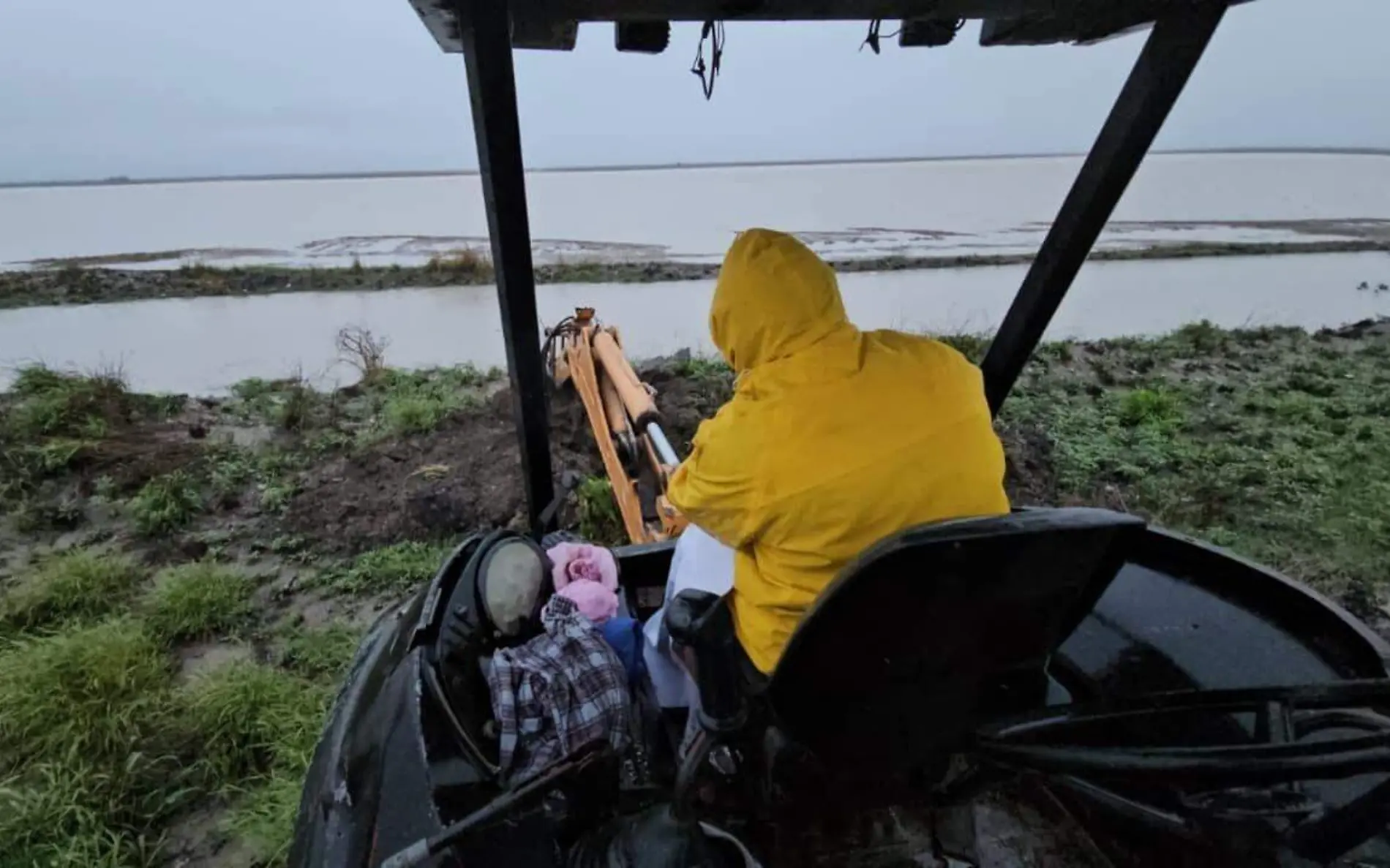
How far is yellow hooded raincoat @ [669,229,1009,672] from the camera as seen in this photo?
1.29 meters

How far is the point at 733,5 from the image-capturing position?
1518 mm

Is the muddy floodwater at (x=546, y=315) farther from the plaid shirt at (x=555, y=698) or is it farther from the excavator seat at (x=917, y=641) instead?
the excavator seat at (x=917, y=641)

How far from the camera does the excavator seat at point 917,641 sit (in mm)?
1122

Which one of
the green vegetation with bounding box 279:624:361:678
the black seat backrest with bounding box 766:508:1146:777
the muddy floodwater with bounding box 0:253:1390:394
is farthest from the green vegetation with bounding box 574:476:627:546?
the muddy floodwater with bounding box 0:253:1390:394

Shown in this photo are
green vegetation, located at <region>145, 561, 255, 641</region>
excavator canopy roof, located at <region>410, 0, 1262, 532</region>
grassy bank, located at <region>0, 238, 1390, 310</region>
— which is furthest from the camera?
grassy bank, located at <region>0, 238, 1390, 310</region>

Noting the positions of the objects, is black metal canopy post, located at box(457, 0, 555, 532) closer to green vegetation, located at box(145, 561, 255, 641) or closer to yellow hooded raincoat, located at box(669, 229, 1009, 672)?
yellow hooded raincoat, located at box(669, 229, 1009, 672)

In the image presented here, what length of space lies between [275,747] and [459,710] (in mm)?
1874

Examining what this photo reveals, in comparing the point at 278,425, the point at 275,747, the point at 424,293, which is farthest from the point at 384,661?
the point at 424,293

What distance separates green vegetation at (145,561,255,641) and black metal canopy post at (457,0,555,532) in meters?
2.35

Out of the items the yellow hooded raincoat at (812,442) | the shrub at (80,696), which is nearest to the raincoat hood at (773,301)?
the yellow hooded raincoat at (812,442)

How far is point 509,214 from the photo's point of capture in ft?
5.47

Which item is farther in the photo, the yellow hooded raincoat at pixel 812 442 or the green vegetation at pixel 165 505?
the green vegetation at pixel 165 505

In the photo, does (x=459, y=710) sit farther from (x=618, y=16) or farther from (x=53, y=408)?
(x=53, y=408)

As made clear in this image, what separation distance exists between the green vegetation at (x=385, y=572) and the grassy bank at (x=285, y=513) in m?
0.01
